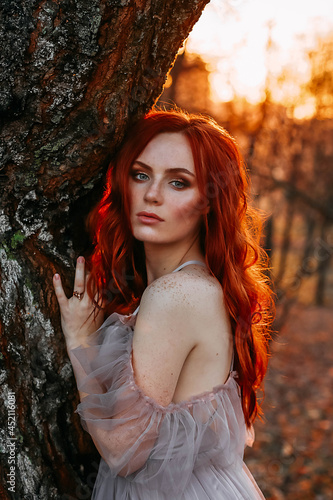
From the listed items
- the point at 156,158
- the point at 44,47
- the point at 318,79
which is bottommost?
the point at 156,158

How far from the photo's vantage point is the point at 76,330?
6.49 ft

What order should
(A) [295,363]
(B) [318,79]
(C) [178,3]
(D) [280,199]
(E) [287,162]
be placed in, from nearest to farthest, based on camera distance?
(C) [178,3]
(B) [318,79]
(E) [287,162]
(A) [295,363]
(D) [280,199]

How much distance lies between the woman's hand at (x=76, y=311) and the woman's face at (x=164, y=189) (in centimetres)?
35

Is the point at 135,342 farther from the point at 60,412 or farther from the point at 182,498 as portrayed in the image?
the point at 182,498

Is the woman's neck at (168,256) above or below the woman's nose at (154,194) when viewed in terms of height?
below

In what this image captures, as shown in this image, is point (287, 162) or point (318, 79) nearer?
point (318, 79)

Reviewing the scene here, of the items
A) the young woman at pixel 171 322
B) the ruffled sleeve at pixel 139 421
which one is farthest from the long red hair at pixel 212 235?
the ruffled sleeve at pixel 139 421

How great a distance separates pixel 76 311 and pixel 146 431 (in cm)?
61

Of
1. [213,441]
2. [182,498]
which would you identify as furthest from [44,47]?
[182,498]

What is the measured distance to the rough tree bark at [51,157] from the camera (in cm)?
168

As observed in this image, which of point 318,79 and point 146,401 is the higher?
point 318,79

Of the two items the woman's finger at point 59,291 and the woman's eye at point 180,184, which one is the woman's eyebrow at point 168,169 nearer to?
the woman's eye at point 180,184

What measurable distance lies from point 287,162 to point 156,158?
6.14 m

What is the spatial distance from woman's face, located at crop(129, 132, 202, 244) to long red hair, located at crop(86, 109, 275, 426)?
0.04m
